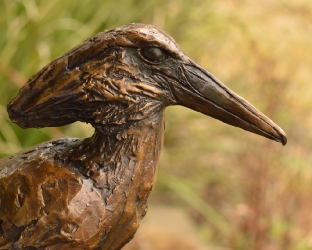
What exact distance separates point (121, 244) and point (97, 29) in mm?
1310

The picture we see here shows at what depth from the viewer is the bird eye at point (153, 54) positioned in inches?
19.1

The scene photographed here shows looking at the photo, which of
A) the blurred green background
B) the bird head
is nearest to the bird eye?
the bird head

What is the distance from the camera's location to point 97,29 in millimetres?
1710

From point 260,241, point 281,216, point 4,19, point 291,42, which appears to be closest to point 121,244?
point 4,19

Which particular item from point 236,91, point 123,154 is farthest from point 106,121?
point 236,91

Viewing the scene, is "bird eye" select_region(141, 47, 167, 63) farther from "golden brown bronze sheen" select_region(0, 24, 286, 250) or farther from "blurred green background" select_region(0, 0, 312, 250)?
"blurred green background" select_region(0, 0, 312, 250)

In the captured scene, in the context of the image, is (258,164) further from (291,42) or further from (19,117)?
(19,117)

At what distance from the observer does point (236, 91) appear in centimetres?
202

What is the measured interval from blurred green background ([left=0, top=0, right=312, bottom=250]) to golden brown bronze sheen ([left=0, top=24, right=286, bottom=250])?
33.1 inches

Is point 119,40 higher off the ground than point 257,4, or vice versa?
point 257,4

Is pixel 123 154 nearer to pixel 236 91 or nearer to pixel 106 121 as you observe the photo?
pixel 106 121

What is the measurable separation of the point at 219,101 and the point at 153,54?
0.09 metres

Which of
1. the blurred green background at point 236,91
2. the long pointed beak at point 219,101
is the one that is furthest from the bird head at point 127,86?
the blurred green background at point 236,91

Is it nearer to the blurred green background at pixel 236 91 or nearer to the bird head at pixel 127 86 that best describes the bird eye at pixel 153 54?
the bird head at pixel 127 86
